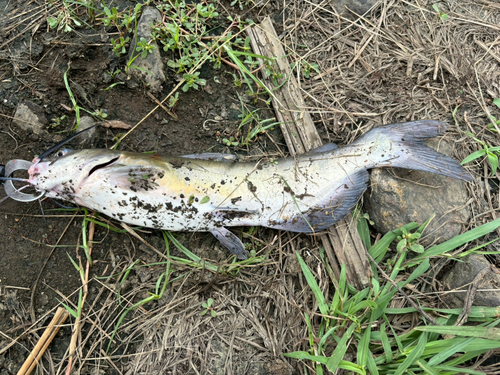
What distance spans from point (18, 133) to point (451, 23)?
182 inches

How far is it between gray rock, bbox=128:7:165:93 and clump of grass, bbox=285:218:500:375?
7.31 ft

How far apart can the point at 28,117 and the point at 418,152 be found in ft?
11.8

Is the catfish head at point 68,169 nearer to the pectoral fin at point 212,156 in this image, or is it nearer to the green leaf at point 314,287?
the pectoral fin at point 212,156

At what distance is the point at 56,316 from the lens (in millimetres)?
2764

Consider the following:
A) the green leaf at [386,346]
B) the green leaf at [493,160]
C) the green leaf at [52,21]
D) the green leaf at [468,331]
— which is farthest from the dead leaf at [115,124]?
the green leaf at [493,160]

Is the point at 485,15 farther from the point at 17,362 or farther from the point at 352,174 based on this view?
the point at 17,362

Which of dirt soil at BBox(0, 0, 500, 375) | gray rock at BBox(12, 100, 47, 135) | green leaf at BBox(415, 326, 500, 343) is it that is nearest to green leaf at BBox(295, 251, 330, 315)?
dirt soil at BBox(0, 0, 500, 375)

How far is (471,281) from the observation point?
9.08 ft

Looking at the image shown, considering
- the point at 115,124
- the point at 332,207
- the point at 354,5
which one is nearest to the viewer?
the point at 332,207

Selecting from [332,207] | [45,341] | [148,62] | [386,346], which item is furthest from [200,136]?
[386,346]

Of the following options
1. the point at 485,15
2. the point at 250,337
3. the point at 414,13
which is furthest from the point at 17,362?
the point at 485,15

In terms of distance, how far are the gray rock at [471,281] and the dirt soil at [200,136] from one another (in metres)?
0.50

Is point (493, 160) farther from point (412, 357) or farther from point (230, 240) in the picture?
point (230, 240)

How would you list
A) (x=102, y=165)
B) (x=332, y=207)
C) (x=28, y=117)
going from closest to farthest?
(x=102, y=165), (x=332, y=207), (x=28, y=117)
